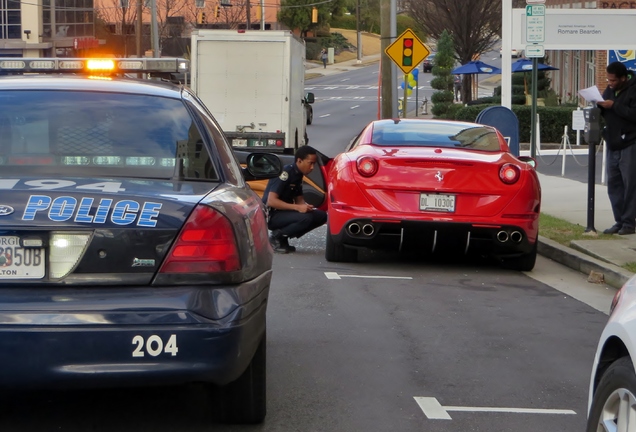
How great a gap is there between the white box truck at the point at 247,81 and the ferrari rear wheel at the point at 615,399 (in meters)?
19.2

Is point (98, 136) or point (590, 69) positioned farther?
point (590, 69)

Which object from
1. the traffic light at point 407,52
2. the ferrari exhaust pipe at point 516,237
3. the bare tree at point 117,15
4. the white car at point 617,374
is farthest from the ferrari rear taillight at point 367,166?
the bare tree at point 117,15

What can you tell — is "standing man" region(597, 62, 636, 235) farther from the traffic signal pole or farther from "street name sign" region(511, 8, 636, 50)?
the traffic signal pole

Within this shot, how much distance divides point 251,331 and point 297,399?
122 cm

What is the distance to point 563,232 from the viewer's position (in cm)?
1198

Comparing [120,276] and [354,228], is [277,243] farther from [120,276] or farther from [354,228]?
[120,276]

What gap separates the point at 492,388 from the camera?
19.1 ft

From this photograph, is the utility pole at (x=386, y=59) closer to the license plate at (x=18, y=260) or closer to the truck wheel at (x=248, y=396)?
the truck wheel at (x=248, y=396)

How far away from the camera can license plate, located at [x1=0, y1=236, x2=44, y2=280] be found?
13.2 ft

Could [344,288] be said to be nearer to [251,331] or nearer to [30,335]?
[251,331]

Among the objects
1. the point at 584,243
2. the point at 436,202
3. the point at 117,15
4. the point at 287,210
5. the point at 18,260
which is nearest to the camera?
the point at 18,260

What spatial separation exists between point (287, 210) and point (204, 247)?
6.76 meters

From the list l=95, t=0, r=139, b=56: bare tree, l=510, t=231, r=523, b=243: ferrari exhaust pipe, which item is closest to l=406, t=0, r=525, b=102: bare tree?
l=95, t=0, r=139, b=56: bare tree

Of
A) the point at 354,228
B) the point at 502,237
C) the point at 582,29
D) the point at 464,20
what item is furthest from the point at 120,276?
the point at 464,20
